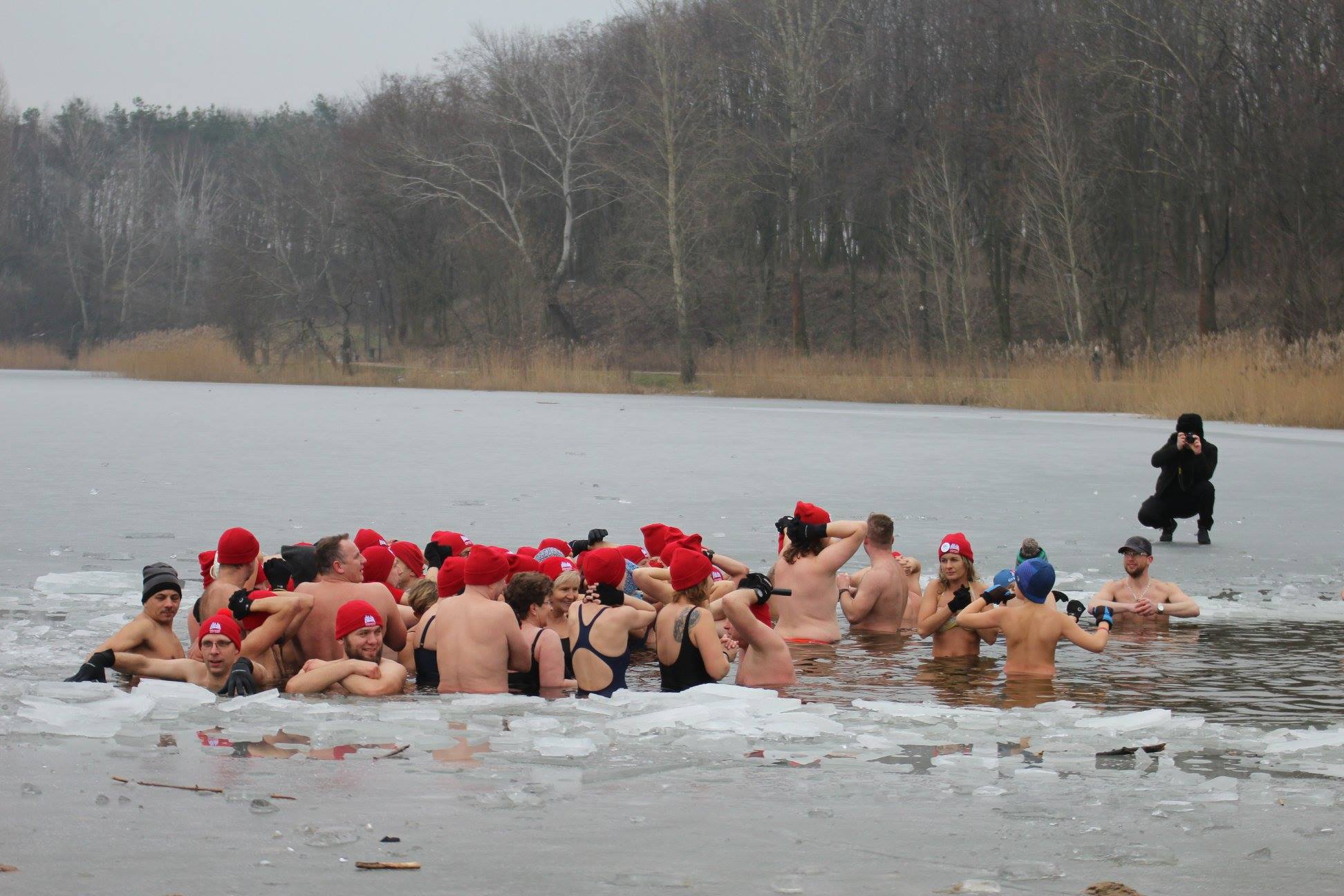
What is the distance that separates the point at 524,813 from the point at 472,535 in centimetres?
766

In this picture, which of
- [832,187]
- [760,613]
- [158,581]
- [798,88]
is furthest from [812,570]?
[832,187]

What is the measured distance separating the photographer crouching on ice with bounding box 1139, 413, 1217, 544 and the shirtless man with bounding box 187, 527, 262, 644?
748 cm

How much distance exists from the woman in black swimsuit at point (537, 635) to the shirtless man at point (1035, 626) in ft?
7.46

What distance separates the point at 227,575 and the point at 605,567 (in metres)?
2.07

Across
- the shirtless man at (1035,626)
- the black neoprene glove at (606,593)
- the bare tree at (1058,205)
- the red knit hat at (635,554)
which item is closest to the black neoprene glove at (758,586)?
the black neoprene glove at (606,593)

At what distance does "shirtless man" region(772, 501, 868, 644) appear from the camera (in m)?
9.14

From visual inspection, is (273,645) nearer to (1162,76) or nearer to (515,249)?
(1162,76)

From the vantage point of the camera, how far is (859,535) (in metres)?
9.15

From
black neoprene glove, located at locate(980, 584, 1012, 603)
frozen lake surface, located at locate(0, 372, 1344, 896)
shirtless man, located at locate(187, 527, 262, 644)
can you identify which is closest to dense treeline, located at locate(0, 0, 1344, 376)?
frozen lake surface, located at locate(0, 372, 1344, 896)

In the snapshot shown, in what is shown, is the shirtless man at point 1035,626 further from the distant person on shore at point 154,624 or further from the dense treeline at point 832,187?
the dense treeline at point 832,187

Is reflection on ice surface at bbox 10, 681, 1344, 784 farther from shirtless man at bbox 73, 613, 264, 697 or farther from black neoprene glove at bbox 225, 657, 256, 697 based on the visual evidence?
shirtless man at bbox 73, 613, 264, 697

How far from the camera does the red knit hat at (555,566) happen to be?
26.9ft

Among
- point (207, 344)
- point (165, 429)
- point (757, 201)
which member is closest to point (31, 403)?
point (165, 429)

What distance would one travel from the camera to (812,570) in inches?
366
